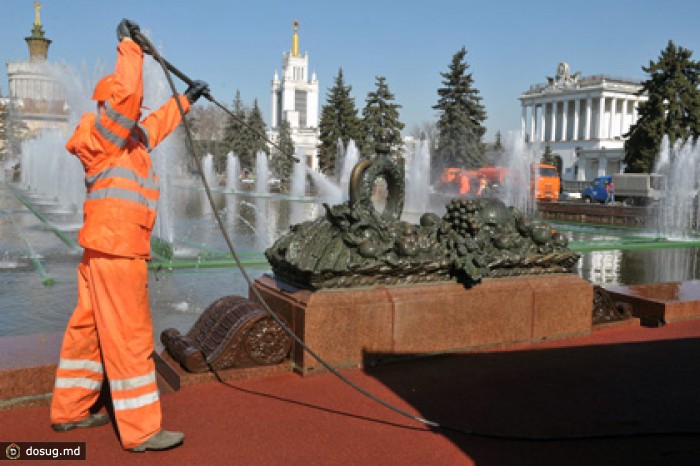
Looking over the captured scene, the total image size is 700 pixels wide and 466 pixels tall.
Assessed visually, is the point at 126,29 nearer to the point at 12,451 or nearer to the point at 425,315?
the point at 12,451

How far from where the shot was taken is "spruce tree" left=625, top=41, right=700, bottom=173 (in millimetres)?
37969

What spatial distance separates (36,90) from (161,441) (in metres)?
92.4

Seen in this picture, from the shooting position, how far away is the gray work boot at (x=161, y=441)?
10.2 ft

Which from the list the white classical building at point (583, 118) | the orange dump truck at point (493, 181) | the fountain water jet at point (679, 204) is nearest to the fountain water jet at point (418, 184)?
the orange dump truck at point (493, 181)

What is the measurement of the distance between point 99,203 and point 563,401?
111 inches

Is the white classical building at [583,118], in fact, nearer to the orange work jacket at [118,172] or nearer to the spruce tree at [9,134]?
the spruce tree at [9,134]

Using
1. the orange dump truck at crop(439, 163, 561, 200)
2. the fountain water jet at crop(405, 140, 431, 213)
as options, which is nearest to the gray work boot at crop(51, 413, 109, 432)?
the fountain water jet at crop(405, 140, 431, 213)

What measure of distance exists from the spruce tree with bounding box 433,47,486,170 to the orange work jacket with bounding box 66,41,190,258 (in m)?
40.5

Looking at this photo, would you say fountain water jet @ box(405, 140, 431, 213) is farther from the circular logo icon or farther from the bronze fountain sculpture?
the circular logo icon

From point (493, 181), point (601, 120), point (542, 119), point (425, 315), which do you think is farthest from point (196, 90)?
point (542, 119)

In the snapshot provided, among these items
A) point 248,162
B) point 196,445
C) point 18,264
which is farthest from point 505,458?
point 248,162

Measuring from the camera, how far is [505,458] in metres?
3.21

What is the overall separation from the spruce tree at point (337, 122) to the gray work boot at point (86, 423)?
4368 cm

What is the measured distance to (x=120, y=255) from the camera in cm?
309
